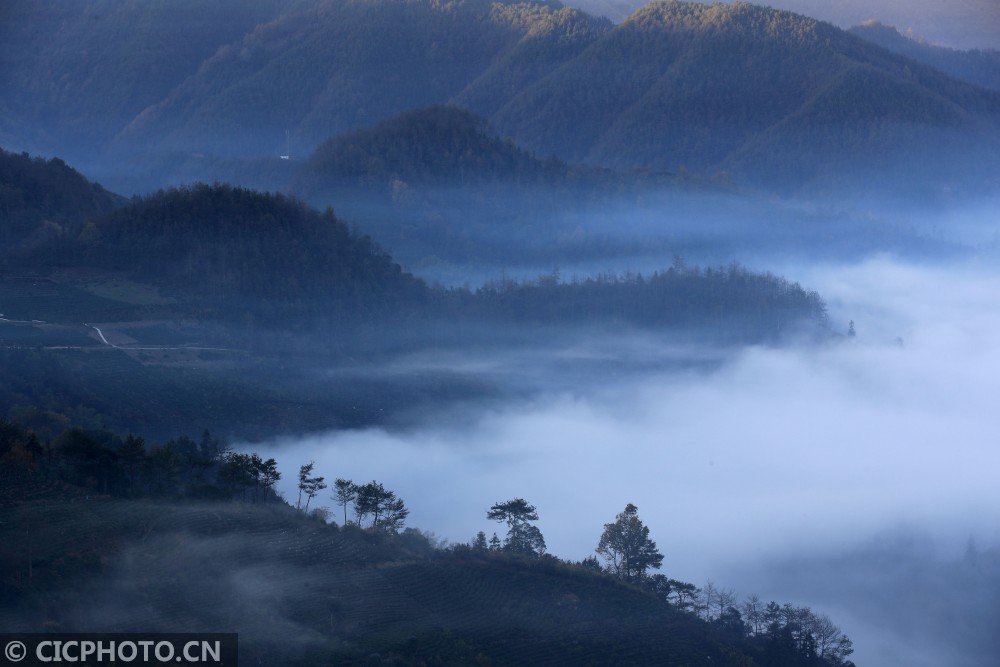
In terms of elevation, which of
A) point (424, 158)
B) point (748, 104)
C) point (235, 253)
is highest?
point (748, 104)

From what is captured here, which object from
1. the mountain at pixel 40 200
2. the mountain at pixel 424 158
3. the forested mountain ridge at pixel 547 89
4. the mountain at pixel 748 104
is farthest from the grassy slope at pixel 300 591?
the mountain at pixel 748 104

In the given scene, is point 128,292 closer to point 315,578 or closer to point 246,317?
point 246,317

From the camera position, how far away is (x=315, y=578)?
111 ft

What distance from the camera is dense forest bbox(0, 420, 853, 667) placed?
98.2 ft

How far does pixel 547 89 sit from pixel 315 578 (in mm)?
139281

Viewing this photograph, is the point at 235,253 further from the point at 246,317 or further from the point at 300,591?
the point at 300,591

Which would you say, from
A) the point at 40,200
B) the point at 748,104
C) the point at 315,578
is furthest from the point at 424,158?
the point at 315,578

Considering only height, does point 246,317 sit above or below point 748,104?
below

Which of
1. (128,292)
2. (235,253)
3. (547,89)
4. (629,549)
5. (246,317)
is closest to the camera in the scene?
(629,549)

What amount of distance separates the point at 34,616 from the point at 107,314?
34141 millimetres

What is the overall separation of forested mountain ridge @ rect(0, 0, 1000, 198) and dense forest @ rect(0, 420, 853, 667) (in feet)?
368

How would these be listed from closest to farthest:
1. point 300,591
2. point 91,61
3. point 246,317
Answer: point 300,591
point 246,317
point 91,61

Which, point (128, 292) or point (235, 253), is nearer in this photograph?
point (128, 292)

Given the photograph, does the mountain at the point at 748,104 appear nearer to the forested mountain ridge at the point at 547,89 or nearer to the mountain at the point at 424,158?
the forested mountain ridge at the point at 547,89
